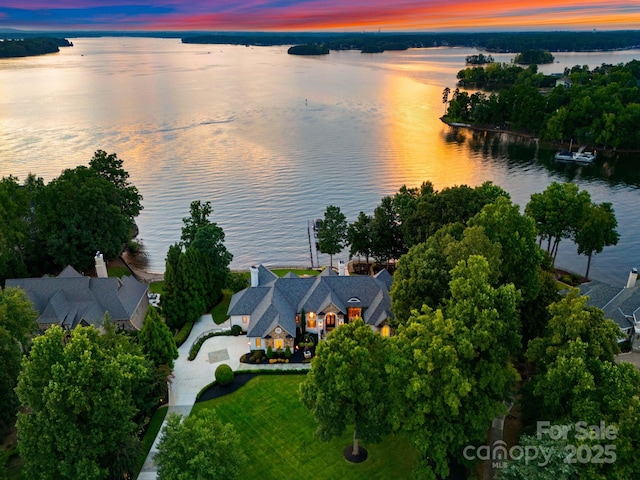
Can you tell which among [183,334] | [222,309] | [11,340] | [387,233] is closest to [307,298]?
[222,309]

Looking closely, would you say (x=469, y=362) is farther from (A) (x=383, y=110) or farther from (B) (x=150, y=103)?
(B) (x=150, y=103)

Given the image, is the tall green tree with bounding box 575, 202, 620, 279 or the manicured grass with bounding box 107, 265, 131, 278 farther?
the manicured grass with bounding box 107, 265, 131, 278

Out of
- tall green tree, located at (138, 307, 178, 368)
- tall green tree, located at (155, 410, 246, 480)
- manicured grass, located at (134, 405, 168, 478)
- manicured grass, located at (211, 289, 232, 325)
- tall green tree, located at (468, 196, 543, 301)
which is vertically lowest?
manicured grass, located at (211, 289, 232, 325)

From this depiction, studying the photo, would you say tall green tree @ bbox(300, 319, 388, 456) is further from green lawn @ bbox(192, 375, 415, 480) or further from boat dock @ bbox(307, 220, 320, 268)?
boat dock @ bbox(307, 220, 320, 268)

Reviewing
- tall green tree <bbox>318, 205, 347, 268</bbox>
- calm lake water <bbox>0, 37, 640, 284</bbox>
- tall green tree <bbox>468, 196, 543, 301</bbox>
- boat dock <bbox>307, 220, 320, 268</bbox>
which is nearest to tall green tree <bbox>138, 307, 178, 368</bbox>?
tall green tree <bbox>318, 205, 347, 268</bbox>

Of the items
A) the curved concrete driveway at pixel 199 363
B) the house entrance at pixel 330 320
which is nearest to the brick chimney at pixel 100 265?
the curved concrete driveway at pixel 199 363

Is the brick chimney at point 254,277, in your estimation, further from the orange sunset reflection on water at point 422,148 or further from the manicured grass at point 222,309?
the orange sunset reflection on water at point 422,148

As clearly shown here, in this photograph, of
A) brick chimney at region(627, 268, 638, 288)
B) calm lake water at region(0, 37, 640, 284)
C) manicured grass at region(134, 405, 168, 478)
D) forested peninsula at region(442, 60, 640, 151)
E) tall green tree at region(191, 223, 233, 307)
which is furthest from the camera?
forested peninsula at region(442, 60, 640, 151)
